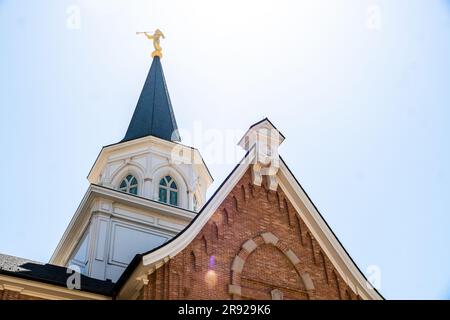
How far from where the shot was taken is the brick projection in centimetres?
1559

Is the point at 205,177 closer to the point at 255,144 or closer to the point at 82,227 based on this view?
the point at 82,227

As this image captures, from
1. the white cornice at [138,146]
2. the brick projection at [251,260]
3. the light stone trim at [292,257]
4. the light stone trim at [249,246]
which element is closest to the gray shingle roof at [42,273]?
the brick projection at [251,260]

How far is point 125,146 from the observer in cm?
2764

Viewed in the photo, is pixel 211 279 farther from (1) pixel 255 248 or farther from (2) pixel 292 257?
(2) pixel 292 257

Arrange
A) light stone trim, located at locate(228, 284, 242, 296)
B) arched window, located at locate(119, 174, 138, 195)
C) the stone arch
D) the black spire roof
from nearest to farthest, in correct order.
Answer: light stone trim, located at locate(228, 284, 242, 296) → the stone arch → arched window, located at locate(119, 174, 138, 195) → the black spire roof

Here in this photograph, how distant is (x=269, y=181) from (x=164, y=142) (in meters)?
10.1

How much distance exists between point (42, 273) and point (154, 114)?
14.0 metres

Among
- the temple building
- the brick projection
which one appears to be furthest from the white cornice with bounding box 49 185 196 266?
the brick projection

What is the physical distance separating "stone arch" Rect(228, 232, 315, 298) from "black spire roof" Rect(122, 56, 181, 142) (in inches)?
475

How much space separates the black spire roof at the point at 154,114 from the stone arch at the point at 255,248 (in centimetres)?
1207

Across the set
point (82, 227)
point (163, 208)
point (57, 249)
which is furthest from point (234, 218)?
point (57, 249)

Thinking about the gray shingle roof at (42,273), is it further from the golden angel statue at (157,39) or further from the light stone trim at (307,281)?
the golden angel statue at (157,39)

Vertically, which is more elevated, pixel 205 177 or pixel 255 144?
pixel 205 177

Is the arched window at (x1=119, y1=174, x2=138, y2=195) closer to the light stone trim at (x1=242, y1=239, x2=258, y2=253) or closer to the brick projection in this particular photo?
the brick projection
